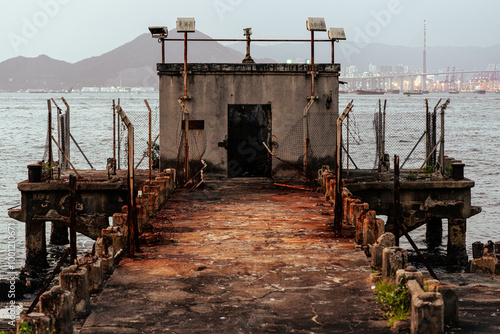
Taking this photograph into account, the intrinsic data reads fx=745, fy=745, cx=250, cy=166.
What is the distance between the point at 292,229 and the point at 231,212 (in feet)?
8.29

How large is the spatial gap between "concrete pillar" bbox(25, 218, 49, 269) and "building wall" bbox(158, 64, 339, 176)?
427cm

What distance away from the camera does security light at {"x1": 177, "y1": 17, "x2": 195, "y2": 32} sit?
23922 mm

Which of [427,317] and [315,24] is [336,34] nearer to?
[315,24]

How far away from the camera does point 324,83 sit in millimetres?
24031

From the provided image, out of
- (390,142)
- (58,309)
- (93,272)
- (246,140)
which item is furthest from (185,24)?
(390,142)

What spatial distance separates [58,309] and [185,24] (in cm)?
1640

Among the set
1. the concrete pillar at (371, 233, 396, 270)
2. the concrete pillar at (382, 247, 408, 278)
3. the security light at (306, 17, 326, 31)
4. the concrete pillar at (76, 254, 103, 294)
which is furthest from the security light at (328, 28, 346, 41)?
the concrete pillar at (76, 254, 103, 294)

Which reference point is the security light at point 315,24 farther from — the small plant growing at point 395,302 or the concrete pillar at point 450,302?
the concrete pillar at point 450,302

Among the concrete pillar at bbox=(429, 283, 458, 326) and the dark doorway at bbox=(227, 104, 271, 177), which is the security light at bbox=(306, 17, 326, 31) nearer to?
the dark doorway at bbox=(227, 104, 271, 177)

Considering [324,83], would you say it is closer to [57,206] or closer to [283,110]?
[283,110]

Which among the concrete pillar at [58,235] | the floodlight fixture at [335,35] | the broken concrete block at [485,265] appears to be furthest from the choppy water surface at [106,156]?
the broken concrete block at [485,265]

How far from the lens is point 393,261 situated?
11.2 m

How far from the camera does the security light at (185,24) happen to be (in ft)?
78.5

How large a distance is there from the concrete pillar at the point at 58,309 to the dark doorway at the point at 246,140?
16779 millimetres
